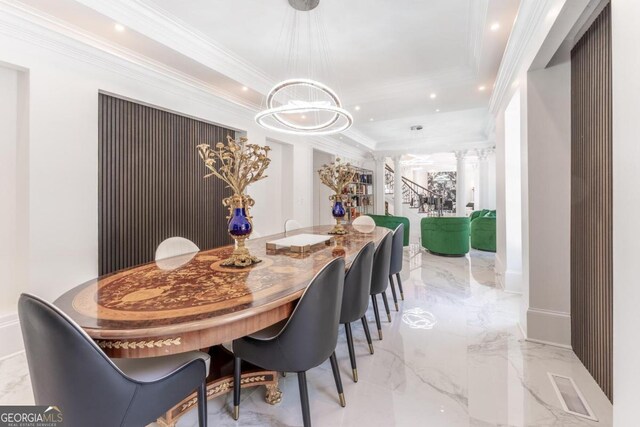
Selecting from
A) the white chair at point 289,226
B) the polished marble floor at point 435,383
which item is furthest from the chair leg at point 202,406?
the white chair at point 289,226

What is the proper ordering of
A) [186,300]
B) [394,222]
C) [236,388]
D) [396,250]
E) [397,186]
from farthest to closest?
[397,186]
[394,222]
[396,250]
[236,388]
[186,300]

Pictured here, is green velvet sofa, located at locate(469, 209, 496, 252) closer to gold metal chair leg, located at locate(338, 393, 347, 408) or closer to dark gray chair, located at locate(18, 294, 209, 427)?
gold metal chair leg, located at locate(338, 393, 347, 408)

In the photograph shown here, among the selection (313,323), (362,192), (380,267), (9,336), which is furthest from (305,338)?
(362,192)

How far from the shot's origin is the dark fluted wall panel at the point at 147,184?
2.90 meters

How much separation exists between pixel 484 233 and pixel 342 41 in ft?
15.3

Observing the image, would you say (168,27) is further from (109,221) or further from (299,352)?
(299,352)

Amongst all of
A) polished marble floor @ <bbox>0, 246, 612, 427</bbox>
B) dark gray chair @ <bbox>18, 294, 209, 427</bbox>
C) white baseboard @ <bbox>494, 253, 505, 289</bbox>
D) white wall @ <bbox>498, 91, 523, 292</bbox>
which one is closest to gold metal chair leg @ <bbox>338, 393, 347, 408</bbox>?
polished marble floor @ <bbox>0, 246, 612, 427</bbox>

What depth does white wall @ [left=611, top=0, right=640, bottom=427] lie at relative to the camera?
1.01 m

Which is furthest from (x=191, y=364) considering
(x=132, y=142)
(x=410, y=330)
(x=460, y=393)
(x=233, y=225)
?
(x=132, y=142)

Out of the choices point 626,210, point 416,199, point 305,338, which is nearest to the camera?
point 626,210

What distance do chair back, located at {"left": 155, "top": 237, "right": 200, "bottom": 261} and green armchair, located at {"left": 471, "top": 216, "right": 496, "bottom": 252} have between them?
5.48 meters

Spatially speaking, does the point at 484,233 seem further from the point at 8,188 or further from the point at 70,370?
the point at 8,188

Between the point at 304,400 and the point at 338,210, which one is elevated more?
the point at 338,210

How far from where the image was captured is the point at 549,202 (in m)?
2.31
